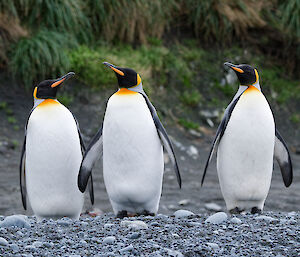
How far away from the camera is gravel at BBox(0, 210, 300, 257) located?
2.98 m

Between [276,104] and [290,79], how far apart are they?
112cm

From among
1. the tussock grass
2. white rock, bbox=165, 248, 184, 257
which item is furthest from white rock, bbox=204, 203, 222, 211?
the tussock grass

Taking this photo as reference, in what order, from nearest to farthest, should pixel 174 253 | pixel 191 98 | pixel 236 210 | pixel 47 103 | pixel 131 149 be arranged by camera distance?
pixel 174 253 → pixel 131 149 → pixel 47 103 → pixel 236 210 → pixel 191 98

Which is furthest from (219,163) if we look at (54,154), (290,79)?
(290,79)

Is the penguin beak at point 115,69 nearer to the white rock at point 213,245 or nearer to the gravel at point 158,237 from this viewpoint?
the gravel at point 158,237

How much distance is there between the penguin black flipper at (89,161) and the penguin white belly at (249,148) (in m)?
0.89

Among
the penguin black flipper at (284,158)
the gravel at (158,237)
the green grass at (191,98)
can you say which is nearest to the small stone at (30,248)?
the gravel at (158,237)

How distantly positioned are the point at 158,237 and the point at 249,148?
1.24m

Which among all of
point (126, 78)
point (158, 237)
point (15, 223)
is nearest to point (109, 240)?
point (158, 237)

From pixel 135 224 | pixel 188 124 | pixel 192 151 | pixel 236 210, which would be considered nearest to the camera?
pixel 135 224

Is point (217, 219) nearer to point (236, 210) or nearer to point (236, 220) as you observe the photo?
point (236, 220)

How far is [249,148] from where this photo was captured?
4.16 meters

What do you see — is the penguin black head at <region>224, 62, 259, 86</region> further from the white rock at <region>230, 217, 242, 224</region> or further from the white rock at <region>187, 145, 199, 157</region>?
the white rock at <region>187, 145, 199, 157</region>

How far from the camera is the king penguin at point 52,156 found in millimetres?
4148
